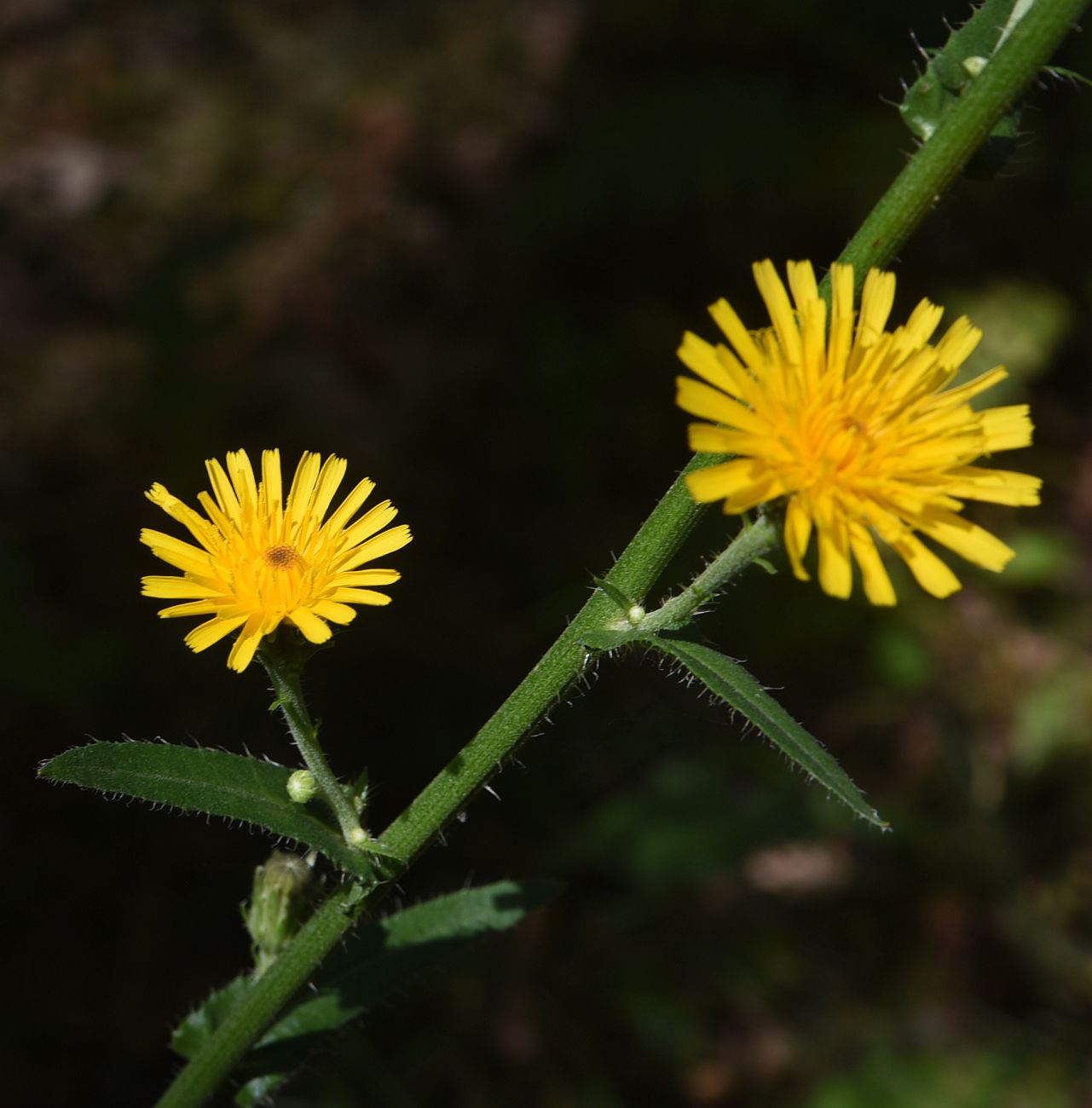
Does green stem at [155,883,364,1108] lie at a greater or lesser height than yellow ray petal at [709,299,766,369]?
lesser

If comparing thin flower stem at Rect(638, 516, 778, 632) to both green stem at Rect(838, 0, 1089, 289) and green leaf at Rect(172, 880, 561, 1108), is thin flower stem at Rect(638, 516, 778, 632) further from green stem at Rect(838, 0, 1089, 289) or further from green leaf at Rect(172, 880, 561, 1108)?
green leaf at Rect(172, 880, 561, 1108)

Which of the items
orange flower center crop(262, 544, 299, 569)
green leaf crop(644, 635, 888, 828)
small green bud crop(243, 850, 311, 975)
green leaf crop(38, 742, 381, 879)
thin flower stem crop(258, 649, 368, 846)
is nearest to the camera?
green leaf crop(644, 635, 888, 828)

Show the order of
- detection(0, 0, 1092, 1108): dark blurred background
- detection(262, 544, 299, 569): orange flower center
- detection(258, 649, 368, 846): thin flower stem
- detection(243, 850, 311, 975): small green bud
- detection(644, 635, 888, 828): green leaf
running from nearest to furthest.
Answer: detection(644, 635, 888, 828): green leaf → detection(258, 649, 368, 846): thin flower stem → detection(262, 544, 299, 569): orange flower center → detection(243, 850, 311, 975): small green bud → detection(0, 0, 1092, 1108): dark blurred background

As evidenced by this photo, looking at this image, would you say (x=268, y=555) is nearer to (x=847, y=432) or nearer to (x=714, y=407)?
(x=714, y=407)

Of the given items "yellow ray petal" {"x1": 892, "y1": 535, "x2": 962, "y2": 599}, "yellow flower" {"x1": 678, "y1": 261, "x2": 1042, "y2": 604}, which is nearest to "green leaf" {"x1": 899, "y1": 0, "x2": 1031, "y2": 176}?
"yellow flower" {"x1": 678, "y1": 261, "x2": 1042, "y2": 604}

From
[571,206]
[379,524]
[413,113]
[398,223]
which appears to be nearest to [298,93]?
[413,113]

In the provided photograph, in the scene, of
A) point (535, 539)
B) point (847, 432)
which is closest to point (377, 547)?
point (847, 432)

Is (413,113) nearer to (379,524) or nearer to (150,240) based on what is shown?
(150,240)
